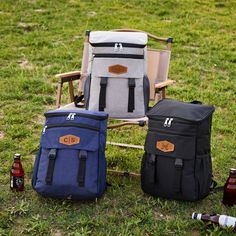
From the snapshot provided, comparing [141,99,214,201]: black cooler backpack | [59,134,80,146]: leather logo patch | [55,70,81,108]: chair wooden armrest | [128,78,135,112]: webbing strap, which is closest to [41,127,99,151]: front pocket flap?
[59,134,80,146]: leather logo patch

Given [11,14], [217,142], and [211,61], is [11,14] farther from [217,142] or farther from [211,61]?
[217,142]

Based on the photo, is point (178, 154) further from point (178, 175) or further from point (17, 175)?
point (17, 175)

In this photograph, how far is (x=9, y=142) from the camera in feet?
16.9

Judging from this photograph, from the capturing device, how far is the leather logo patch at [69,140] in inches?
158

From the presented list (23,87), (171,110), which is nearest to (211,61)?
(23,87)

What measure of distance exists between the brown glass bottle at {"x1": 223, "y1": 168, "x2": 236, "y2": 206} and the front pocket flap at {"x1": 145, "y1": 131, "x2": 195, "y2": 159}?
0.33 meters

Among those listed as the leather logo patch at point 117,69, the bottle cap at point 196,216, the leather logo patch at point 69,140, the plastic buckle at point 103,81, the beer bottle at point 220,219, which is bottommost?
the bottle cap at point 196,216

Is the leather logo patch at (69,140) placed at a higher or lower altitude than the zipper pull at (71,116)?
lower

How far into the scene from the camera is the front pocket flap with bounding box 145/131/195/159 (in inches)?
156

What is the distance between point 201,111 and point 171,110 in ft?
0.73

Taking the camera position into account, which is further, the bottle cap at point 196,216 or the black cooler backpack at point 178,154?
the black cooler backpack at point 178,154

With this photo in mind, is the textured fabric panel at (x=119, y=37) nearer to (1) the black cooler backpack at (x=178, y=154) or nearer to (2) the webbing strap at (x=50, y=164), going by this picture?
(1) the black cooler backpack at (x=178, y=154)

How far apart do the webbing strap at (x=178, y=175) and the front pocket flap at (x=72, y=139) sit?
595 millimetres

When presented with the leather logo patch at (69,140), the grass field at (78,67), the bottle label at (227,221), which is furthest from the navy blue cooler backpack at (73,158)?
the bottle label at (227,221)
